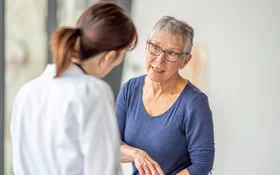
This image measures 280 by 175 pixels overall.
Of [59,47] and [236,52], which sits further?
Result: [236,52]

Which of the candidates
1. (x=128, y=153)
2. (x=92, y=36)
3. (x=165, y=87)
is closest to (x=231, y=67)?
(x=165, y=87)

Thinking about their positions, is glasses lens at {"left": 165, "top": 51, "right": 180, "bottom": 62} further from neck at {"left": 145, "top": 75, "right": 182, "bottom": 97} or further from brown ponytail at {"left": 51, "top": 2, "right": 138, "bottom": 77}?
brown ponytail at {"left": 51, "top": 2, "right": 138, "bottom": 77}

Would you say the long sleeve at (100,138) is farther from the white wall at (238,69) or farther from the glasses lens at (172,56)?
the white wall at (238,69)

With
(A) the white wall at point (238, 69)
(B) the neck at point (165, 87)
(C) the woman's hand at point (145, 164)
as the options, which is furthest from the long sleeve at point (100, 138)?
(A) the white wall at point (238, 69)

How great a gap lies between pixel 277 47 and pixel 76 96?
126cm

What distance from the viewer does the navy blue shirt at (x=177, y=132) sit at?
130 cm

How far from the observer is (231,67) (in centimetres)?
190

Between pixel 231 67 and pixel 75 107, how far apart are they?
1.19 metres

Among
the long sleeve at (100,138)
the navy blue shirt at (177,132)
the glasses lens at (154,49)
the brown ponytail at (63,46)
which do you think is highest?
the brown ponytail at (63,46)

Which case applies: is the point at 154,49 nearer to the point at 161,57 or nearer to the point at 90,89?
the point at 161,57

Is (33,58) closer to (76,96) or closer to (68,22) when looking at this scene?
(68,22)

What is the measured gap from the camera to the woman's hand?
4.31ft

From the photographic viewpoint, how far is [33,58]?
1667 millimetres

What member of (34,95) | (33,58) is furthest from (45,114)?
(33,58)
